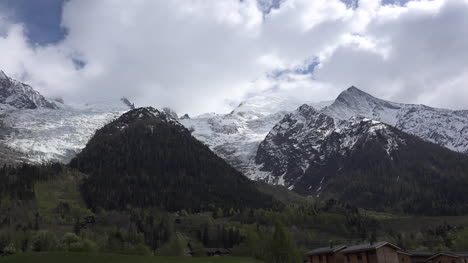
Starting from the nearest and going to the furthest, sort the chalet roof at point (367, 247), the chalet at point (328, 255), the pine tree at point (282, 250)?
the chalet roof at point (367, 247)
the chalet at point (328, 255)
the pine tree at point (282, 250)

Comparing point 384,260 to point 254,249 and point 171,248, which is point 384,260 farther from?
point 171,248

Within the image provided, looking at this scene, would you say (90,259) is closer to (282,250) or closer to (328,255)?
(328,255)

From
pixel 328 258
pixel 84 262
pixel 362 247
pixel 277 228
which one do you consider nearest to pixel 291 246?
pixel 277 228

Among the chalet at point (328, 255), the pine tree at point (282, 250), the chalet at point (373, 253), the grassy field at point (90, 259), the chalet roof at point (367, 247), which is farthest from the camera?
the pine tree at point (282, 250)

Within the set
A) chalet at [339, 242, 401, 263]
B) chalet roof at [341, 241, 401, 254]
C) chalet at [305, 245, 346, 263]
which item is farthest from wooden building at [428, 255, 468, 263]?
chalet at [305, 245, 346, 263]

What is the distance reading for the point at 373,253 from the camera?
119 metres

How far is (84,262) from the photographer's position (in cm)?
11412

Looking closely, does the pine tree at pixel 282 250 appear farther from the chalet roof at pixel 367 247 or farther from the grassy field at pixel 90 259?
the grassy field at pixel 90 259

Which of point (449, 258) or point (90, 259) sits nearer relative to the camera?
Result: point (90, 259)

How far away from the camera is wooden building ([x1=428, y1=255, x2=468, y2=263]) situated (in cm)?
13012

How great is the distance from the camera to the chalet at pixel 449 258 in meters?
130

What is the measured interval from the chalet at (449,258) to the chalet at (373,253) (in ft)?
59.5

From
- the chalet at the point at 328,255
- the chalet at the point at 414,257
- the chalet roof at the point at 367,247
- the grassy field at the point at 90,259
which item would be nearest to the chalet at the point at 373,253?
the chalet roof at the point at 367,247

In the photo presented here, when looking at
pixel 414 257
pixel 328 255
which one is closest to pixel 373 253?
pixel 328 255
